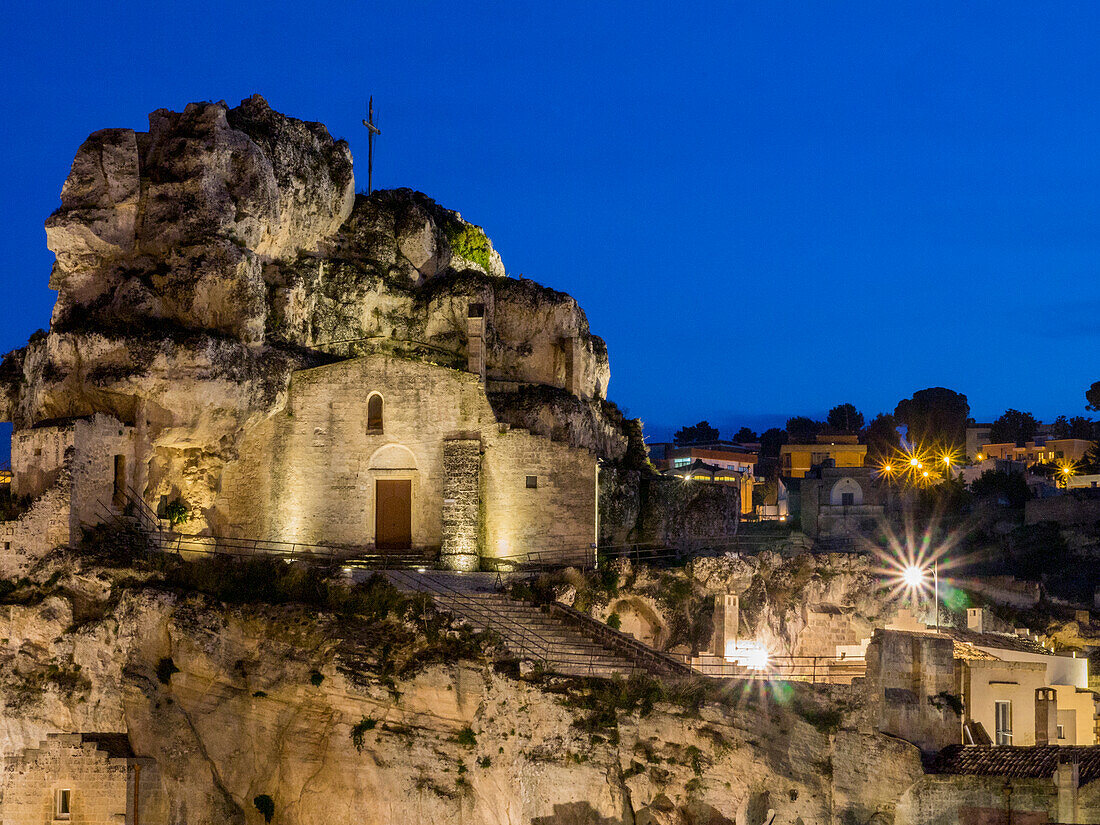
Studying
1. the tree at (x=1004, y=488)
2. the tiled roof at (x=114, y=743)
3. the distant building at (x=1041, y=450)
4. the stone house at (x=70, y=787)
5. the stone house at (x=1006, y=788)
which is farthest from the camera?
the distant building at (x=1041, y=450)

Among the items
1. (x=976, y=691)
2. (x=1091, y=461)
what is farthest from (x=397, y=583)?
(x=1091, y=461)

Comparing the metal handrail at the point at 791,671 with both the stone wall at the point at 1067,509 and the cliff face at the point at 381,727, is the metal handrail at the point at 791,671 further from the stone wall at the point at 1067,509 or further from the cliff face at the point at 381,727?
the stone wall at the point at 1067,509

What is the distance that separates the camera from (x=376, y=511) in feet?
Answer: 120

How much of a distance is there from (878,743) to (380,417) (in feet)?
54.6

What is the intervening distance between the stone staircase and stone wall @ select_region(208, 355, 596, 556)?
2612 mm

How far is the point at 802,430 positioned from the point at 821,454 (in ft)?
59.5

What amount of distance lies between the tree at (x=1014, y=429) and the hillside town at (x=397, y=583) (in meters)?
44.0

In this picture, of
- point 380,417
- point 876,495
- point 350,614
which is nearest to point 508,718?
point 350,614

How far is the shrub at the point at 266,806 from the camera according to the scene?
29.7 meters

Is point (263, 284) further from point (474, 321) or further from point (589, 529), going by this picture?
point (589, 529)

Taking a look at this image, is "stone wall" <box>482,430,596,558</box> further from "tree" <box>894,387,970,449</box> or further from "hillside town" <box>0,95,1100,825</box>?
"tree" <box>894,387,970,449</box>

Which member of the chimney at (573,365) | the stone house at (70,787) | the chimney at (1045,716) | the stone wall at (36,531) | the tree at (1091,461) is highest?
the chimney at (573,365)

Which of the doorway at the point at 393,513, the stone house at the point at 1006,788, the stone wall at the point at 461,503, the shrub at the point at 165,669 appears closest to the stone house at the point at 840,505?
the stone wall at the point at 461,503

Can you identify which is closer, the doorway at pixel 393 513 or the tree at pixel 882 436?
the doorway at pixel 393 513
